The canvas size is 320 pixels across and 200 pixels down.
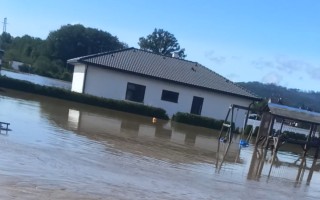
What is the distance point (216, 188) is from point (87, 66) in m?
28.4

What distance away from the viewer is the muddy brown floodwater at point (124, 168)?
376 inches

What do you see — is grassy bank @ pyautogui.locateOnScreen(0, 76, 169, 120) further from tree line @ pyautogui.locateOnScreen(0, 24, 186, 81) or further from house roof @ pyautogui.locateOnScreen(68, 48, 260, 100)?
tree line @ pyautogui.locateOnScreen(0, 24, 186, 81)


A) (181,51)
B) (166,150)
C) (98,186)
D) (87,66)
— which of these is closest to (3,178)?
(98,186)

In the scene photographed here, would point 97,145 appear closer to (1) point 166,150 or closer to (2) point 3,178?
(1) point 166,150

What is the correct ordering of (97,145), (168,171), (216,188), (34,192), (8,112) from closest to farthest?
(34,192) < (216,188) < (168,171) < (97,145) < (8,112)

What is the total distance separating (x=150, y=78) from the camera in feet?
129

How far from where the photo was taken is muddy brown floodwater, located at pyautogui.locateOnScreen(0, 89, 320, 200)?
376 inches

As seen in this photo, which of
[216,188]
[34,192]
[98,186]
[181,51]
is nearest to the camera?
[34,192]

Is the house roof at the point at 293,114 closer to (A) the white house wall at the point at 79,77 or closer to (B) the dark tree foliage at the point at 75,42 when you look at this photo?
(A) the white house wall at the point at 79,77

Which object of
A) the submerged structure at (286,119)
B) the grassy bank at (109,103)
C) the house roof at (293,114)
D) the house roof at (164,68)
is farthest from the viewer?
the house roof at (164,68)

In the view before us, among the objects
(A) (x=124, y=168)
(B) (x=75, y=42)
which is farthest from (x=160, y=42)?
(A) (x=124, y=168)

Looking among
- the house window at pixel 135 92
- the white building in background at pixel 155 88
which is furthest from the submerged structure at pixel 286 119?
the house window at pixel 135 92

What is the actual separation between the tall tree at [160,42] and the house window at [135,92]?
296 ft

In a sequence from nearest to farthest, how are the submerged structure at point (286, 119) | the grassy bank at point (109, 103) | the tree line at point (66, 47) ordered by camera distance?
the submerged structure at point (286, 119), the grassy bank at point (109, 103), the tree line at point (66, 47)
